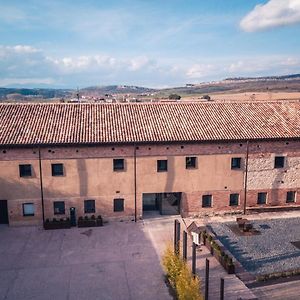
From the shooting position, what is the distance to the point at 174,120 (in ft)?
102

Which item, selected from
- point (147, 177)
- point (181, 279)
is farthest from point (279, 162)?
point (181, 279)

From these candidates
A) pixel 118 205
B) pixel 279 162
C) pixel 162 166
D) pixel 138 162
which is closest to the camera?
pixel 138 162

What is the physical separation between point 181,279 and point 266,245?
10.7 metres

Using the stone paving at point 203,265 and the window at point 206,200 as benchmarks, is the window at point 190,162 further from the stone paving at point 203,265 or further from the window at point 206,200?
the stone paving at point 203,265

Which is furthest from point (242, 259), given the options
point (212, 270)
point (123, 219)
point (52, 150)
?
point (52, 150)

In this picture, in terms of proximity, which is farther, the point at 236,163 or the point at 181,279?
the point at 236,163

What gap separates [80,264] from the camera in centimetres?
2303

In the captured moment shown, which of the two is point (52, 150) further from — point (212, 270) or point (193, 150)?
point (212, 270)

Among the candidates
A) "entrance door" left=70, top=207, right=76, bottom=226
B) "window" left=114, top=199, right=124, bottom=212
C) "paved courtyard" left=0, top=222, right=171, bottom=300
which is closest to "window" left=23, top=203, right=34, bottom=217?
"paved courtyard" left=0, top=222, right=171, bottom=300

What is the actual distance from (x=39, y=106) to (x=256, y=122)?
756 inches

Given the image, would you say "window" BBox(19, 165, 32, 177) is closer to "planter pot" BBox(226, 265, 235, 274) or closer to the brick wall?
the brick wall

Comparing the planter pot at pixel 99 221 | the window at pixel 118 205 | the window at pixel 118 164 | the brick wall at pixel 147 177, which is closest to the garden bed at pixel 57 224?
the brick wall at pixel 147 177

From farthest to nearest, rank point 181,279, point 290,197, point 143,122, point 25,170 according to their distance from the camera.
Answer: point 290,197
point 143,122
point 25,170
point 181,279

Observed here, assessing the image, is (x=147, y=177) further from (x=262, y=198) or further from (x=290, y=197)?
(x=290, y=197)
